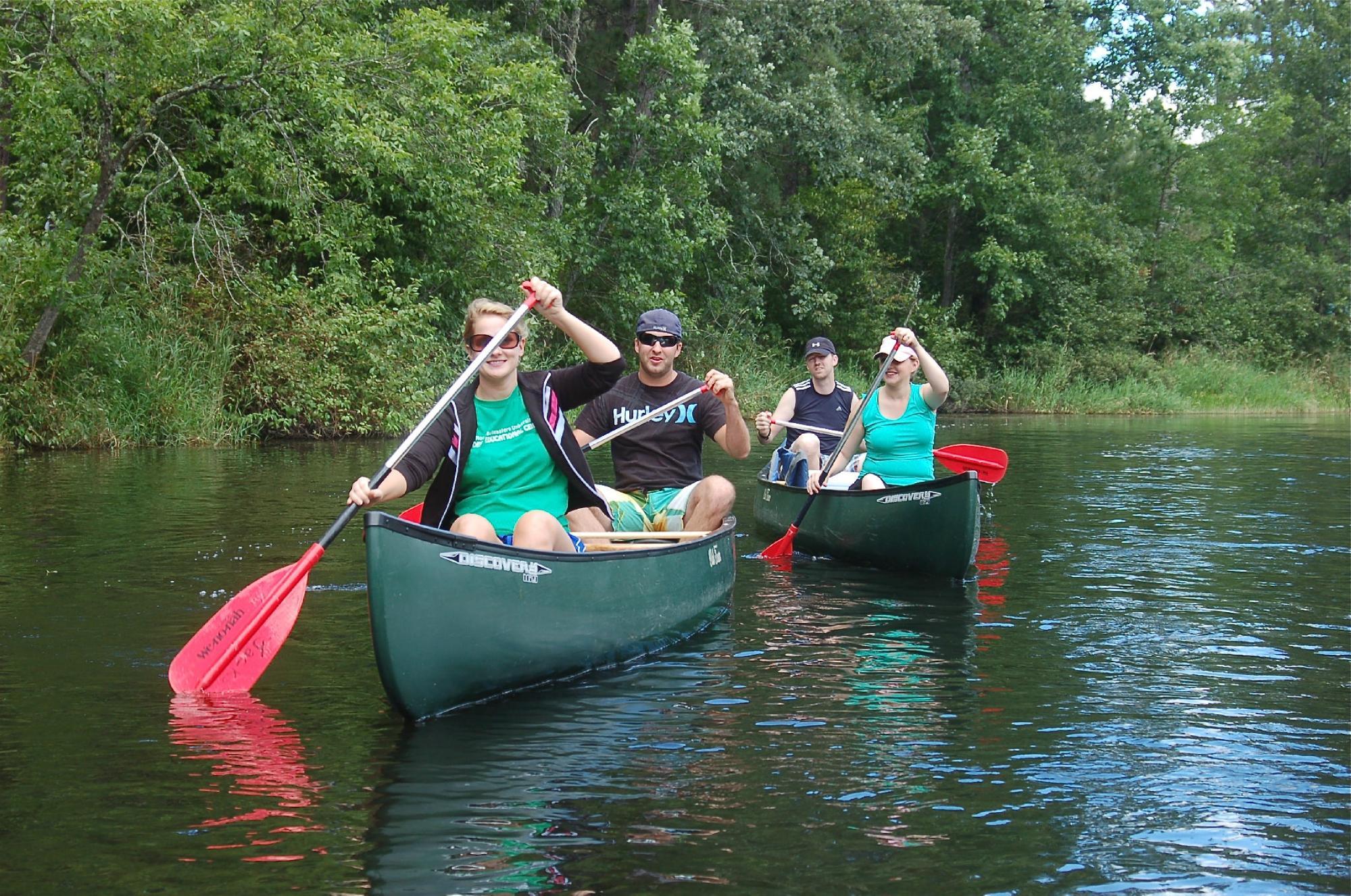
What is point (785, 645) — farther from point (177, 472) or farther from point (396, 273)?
point (396, 273)

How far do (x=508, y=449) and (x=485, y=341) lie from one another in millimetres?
391

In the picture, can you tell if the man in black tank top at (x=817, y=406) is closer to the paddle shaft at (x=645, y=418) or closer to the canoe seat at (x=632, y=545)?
the paddle shaft at (x=645, y=418)

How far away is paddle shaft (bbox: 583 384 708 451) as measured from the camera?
679cm

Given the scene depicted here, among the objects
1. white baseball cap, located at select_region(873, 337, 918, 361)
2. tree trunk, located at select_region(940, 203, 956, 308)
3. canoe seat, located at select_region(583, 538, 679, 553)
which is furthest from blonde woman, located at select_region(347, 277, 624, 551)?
tree trunk, located at select_region(940, 203, 956, 308)

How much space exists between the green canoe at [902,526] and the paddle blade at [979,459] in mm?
1518

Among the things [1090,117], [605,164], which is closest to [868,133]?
[605,164]

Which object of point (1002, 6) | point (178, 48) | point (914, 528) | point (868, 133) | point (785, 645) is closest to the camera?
point (785, 645)

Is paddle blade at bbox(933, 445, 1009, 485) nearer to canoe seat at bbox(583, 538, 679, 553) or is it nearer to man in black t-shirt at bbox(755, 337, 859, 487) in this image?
man in black t-shirt at bbox(755, 337, 859, 487)

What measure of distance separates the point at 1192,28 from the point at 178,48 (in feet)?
75.8

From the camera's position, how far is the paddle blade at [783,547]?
845cm

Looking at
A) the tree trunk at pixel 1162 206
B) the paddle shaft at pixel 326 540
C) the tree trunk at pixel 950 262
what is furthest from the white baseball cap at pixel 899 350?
the tree trunk at pixel 1162 206

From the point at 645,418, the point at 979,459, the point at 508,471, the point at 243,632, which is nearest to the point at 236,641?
the point at 243,632

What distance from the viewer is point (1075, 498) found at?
11594 millimetres

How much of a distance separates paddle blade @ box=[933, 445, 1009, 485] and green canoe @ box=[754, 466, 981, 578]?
1518 millimetres
